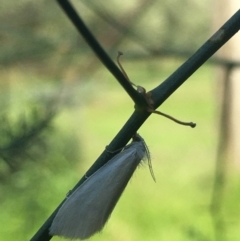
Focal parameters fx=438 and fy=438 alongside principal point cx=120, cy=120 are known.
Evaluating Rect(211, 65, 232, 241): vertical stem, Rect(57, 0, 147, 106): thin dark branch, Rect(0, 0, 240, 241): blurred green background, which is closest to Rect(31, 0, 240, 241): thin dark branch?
Rect(57, 0, 147, 106): thin dark branch

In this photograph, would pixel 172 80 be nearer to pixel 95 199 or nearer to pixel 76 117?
pixel 95 199

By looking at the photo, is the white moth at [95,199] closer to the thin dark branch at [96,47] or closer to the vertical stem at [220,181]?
the thin dark branch at [96,47]

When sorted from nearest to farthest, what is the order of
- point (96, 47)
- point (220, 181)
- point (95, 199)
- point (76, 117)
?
point (96, 47)
point (95, 199)
point (220, 181)
point (76, 117)

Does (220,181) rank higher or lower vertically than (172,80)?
lower

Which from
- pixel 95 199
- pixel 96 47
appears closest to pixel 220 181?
pixel 95 199

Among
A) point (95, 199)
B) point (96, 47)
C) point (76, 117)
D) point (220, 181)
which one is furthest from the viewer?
point (76, 117)

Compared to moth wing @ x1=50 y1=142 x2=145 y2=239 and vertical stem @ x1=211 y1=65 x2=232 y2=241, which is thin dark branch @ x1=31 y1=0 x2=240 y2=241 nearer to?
moth wing @ x1=50 y1=142 x2=145 y2=239

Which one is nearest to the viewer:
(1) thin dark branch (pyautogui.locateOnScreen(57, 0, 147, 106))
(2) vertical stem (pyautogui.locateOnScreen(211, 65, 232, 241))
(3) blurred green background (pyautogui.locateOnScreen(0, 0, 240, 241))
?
(1) thin dark branch (pyautogui.locateOnScreen(57, 0, 147, 106))

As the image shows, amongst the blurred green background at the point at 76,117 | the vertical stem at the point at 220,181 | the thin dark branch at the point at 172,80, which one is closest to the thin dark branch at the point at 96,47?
the thin dark branch at the point at 172,80
